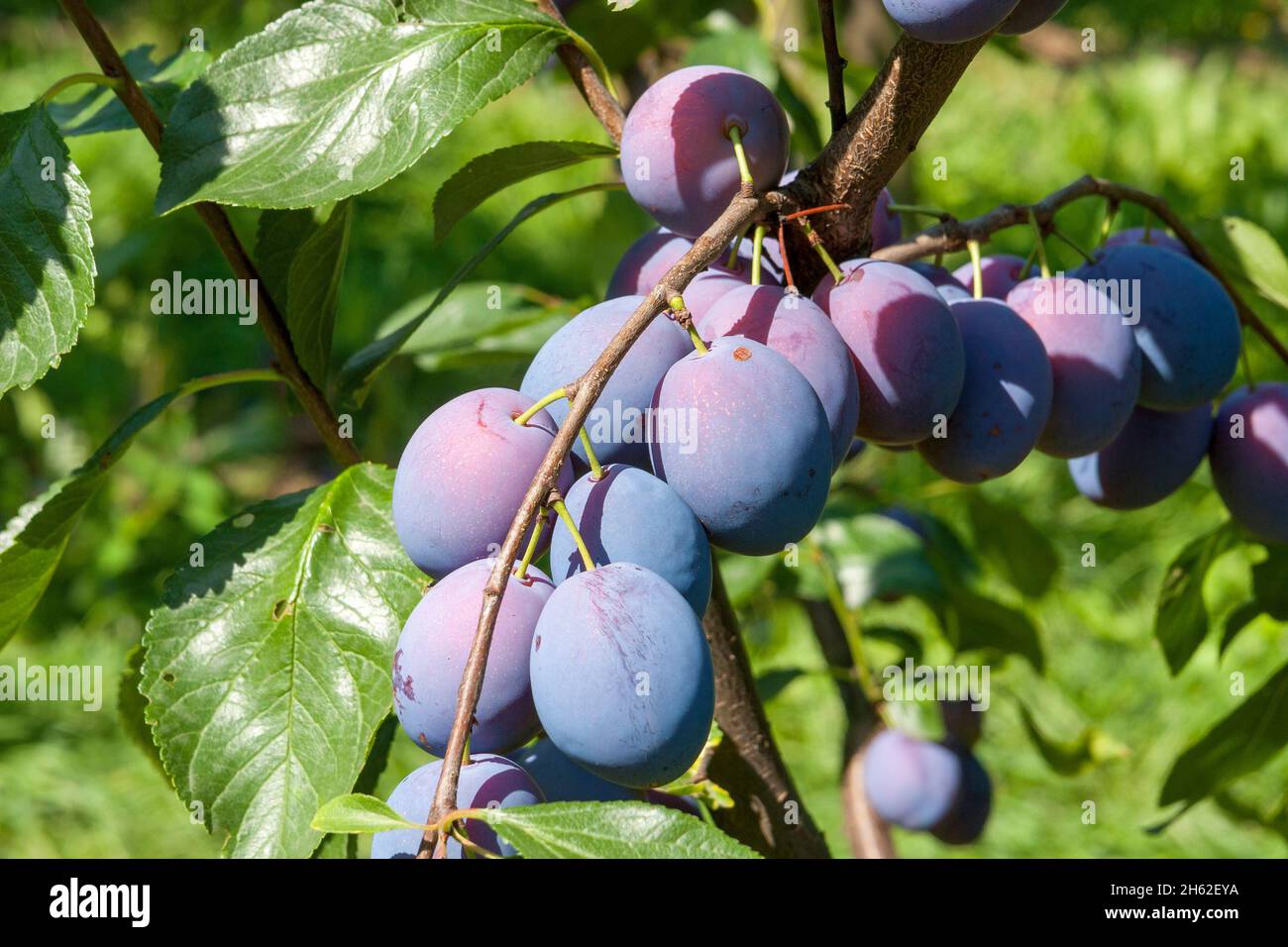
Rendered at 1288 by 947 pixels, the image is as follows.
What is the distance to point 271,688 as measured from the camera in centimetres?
67

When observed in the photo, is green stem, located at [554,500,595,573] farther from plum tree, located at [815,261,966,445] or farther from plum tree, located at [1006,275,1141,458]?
plum tree, located at [1006,275,1141,458]

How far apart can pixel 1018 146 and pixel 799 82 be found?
2979 mm

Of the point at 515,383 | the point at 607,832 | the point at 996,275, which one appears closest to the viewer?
the point at 607,832

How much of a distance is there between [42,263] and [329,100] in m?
0.17

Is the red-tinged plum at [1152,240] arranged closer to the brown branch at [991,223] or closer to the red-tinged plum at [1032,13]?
the brown branch at [991,223]

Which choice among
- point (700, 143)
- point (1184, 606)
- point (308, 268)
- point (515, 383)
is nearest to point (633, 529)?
point (700, 143)

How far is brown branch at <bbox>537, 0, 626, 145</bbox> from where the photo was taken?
75 centimetres

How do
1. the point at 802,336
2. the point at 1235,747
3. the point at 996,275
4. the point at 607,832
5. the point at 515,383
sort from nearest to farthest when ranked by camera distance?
the point at 607,832
the point at 802,336
the point at 996,275
the point at 1235,747
the point at 515,383

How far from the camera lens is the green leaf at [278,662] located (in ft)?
2.12

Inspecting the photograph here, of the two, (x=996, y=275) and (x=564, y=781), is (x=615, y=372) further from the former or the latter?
(x=996, y=275)

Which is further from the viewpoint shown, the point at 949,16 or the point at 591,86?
the point at 591,86

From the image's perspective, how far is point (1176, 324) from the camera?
762 millimetres

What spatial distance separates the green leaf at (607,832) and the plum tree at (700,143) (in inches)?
13.0

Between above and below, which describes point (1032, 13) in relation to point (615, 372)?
above
